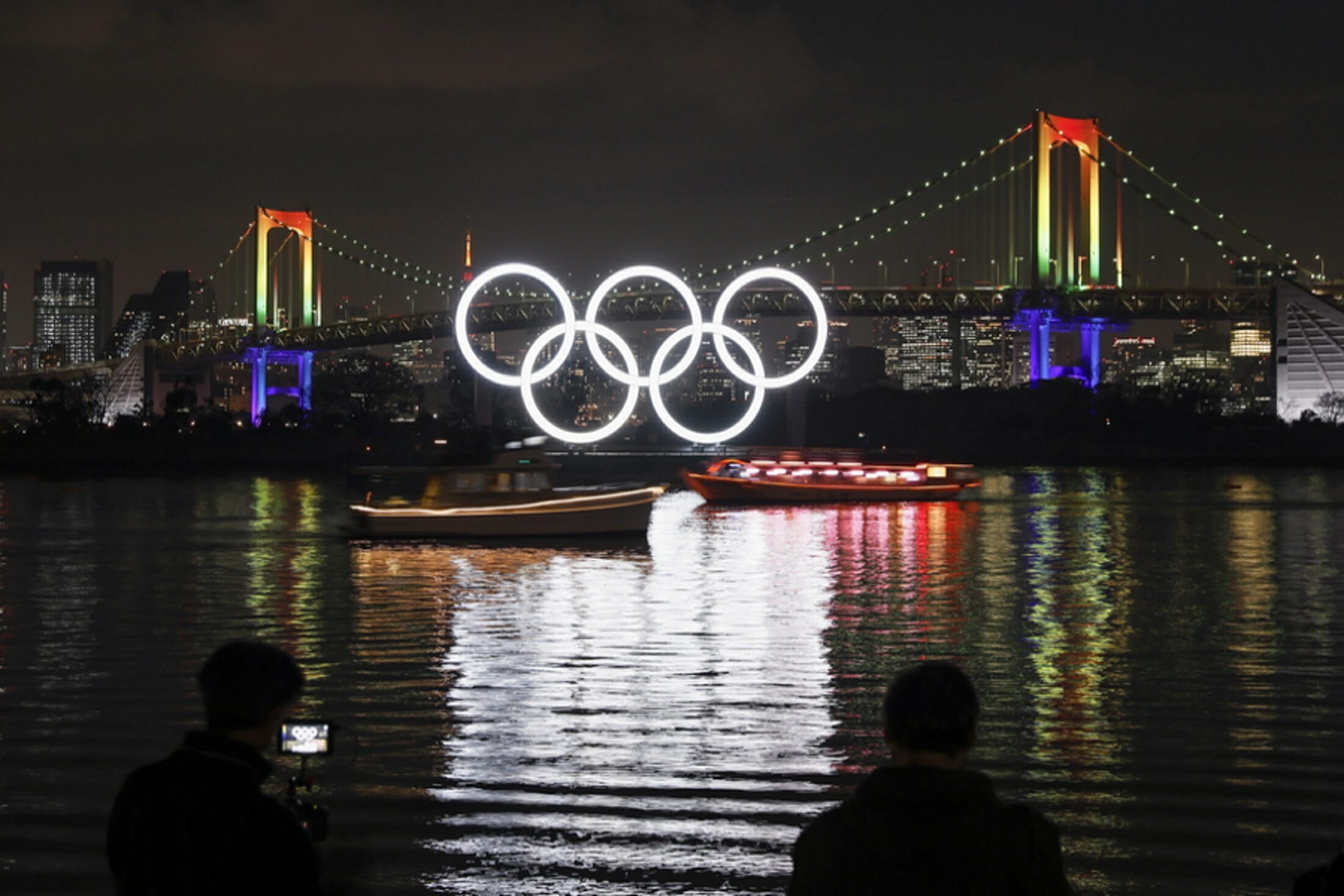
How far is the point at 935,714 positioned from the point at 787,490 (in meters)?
44.1

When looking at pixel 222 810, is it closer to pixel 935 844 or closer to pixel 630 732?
pixel 935 844

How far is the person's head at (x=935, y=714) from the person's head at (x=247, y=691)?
111 cm

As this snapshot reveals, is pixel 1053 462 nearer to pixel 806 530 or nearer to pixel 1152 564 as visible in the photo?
pixel 806 530

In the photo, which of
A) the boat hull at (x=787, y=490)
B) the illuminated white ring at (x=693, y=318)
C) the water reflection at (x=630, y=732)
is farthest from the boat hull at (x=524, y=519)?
the boat hull at (x=787, y=490)

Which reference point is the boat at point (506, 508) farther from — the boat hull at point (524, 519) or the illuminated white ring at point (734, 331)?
the illuminated white ring at point (734, 331)

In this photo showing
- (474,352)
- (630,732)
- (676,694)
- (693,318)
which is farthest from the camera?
(693,318)

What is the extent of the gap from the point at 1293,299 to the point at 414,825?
7251cm

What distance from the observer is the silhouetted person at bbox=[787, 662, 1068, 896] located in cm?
289

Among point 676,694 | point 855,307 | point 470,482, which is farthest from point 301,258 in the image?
point 676,694

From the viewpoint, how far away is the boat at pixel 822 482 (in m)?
46.8

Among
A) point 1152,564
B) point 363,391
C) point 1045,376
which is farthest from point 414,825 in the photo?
point 363,391

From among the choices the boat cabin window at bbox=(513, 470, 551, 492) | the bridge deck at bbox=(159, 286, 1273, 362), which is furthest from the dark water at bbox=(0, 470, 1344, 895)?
the bridge deck at bbox=(159, 286, 1273, 362)

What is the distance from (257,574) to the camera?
22.6 metres

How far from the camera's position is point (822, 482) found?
4769cm
